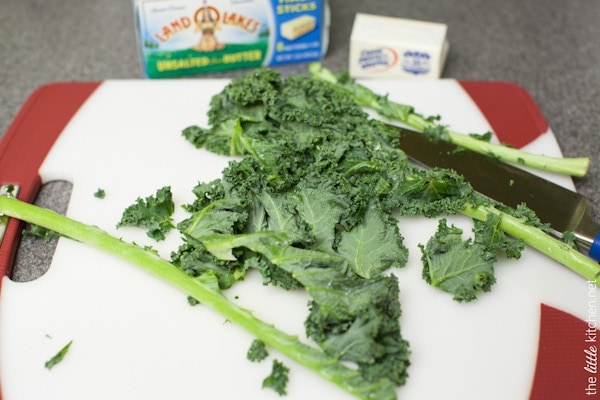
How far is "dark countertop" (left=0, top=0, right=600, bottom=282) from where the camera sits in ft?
11.8

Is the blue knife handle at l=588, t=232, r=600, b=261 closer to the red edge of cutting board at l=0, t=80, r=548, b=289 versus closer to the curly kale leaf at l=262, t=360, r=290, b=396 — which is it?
the red edge of cutting board at l=0, t=80, r=548, b=289

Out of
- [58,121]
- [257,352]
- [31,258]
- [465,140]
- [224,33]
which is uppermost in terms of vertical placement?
[224,33]

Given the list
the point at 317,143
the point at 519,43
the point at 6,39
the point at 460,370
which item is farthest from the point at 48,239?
the point at 519,43

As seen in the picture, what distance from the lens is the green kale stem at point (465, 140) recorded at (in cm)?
286

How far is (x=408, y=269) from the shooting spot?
246 cm

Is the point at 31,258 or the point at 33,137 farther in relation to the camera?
the point at 33,137

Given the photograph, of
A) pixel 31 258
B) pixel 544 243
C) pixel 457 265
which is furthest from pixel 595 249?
pixel 31 258

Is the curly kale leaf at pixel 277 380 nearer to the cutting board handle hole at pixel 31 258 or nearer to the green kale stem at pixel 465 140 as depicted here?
the cutting board handle hole at pixel 31 258

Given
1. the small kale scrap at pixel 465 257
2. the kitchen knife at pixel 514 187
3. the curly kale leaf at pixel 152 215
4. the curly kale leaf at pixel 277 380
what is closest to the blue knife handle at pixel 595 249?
the kitchen knife at pixel 514 187

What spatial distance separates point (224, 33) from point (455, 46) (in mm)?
1398

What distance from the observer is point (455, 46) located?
3.93 m

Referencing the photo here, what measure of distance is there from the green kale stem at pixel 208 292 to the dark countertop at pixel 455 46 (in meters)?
1.01

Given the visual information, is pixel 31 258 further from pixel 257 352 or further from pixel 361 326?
pixel 361 326

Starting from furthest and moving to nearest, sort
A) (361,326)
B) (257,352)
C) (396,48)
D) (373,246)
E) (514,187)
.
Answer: (396,48), (514,187), (373,246), (257,352), (361,326)
